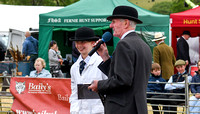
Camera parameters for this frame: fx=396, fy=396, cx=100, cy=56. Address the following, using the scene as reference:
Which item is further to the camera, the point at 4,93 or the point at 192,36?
the point at 192,36

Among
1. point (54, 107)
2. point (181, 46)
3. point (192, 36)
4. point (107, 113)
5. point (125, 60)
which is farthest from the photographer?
point (192, 36)

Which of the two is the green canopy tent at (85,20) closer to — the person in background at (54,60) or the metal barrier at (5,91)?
the person in background at (54,60)

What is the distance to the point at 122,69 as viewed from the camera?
A: 3.14 m

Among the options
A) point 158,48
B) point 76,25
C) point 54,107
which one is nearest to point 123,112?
point 54,107

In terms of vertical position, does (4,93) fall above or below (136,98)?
below

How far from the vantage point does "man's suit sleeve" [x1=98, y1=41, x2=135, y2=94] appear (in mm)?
3141

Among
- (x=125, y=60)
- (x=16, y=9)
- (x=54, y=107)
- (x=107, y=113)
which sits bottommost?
(x=54, y=107)

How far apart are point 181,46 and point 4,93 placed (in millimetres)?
5983

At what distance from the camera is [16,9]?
20.8 m

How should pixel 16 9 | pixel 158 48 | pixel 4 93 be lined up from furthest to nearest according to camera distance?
pixel 16 9 < pixel 158 48 < pixel 4 93

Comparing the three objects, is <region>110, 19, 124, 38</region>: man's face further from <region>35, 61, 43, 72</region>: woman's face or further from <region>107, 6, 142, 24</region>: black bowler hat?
<region>35, 61, 43, 72</region>: woman's face

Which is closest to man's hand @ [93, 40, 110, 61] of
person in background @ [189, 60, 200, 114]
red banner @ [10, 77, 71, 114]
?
red banner @ [10, 77, 71, 114]

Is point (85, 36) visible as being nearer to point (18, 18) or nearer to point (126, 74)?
point (126, 74)

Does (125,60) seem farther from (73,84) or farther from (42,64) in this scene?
(42,64)
